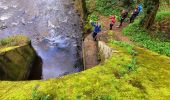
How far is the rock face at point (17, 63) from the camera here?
1661cm

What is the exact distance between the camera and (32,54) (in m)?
20.7

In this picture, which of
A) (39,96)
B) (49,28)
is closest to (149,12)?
(49,28)

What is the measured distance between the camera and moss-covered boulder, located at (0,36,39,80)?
16.7 meters

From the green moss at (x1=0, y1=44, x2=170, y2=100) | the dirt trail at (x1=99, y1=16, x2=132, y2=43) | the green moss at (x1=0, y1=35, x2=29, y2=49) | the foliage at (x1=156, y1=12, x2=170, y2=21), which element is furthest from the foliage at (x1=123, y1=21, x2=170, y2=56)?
the green moss at (x1=0, y1=35, x2=29, y2=49)

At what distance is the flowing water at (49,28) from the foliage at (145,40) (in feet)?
14.2

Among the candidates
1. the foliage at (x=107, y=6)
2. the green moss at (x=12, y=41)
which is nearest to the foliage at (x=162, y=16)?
the foliage at (x=107, y=6)

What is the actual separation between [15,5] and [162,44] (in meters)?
Result: 16.8

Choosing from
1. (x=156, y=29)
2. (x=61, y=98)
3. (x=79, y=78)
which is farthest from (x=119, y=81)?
(x=156, y=29)

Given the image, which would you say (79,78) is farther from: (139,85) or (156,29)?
(156,29)

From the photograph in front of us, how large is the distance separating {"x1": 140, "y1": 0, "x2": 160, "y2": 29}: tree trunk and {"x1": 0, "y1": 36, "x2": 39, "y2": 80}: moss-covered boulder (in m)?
8.43

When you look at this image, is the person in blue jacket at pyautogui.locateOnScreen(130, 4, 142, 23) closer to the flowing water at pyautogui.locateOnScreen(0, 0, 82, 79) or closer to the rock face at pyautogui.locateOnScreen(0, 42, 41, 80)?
the flowing water at pyautogui.locateOnScreen(0, 0, 82, 79)

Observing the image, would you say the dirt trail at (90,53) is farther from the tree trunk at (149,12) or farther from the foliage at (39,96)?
the foliage at (39,96)

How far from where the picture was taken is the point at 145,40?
19953 millimetres

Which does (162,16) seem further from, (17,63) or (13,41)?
(17,63)
